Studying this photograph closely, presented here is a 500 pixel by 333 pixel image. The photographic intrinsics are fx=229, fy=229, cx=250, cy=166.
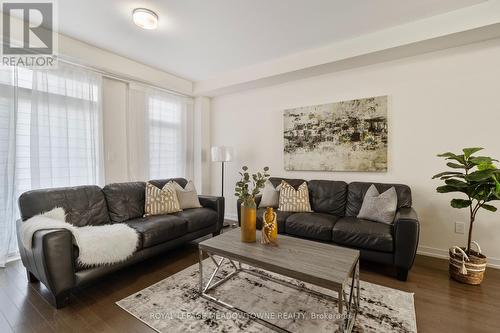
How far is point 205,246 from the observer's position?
188 cm

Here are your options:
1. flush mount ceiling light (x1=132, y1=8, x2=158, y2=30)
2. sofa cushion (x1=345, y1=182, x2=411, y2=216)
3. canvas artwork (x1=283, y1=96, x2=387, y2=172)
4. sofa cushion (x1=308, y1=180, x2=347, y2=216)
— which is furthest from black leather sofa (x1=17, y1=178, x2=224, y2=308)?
flush mount ceiling light (x1=132, y1=8, x2=158, y2=30)

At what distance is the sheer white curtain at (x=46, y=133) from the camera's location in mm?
2479

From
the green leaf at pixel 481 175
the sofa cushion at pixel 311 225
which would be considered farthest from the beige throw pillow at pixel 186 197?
the green leaf at pixel 481 175

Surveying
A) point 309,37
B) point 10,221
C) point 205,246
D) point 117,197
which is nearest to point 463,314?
point 205,246

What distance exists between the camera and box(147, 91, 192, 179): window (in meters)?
3.92

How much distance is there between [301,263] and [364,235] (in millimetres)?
1137

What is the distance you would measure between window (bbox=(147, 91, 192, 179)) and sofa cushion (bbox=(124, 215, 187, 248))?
1385 mm

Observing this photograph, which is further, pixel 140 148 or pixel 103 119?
pixel 140 148

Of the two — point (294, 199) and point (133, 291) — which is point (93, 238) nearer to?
point (133, 291)

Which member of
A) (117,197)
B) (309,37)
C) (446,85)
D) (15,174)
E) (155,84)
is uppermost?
(309,37)

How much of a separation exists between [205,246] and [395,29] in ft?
10.0

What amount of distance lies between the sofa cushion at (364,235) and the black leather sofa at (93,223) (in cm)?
166

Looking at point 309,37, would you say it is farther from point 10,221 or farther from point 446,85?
point 10,221

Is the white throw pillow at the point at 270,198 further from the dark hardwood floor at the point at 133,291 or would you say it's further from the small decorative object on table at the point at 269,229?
the small decorative object on table at the point at 269,229
